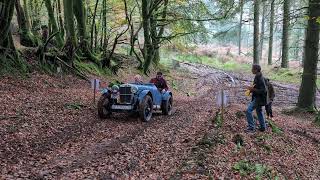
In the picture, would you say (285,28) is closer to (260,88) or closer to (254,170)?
(260,88)

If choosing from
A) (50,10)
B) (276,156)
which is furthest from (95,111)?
(50,10)

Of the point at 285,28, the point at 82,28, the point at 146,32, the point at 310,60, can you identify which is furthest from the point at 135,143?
the point at 285,28

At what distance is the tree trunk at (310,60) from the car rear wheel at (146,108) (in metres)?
Answer: 6.32

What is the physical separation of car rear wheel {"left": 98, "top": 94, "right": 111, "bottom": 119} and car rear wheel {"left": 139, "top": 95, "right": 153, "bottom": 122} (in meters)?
0.99

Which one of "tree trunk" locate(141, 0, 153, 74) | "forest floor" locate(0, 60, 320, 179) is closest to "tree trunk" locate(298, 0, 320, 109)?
"forest floor" locate(0, 60, 320, 179)

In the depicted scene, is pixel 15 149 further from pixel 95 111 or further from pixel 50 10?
pixel 50 10

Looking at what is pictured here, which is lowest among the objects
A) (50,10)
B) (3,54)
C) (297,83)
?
(297,83)

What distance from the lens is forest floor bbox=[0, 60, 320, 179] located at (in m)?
7.20

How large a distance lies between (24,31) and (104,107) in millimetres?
9674

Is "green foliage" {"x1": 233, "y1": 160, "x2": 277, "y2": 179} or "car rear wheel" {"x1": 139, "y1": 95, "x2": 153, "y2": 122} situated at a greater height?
"car rear wheel" {"x1": 139, "y1": 95, "x2": 153, "y2": 122}

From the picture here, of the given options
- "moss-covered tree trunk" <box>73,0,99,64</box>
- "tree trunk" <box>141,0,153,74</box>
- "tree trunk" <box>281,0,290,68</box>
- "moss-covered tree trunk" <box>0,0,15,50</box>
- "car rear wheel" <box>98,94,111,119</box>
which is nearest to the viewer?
"car rear wheel" <box>98,94,111,119</box>

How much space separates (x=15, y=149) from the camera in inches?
317

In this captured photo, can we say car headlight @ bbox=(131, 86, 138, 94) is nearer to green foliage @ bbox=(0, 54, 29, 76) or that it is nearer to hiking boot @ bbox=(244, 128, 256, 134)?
hiking boot @ bbox=(244, 128, 256, 134)

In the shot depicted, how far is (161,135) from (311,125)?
6.05 meters
